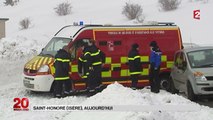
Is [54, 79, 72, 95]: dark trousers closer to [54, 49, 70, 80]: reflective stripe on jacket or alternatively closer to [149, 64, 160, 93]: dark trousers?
[54, 49, 70, 80]: reflective stripe on jacket

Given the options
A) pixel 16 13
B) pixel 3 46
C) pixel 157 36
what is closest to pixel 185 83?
pixel 157 36

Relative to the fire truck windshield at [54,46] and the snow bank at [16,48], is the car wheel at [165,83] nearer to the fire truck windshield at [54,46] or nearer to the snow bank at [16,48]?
the fire truck windshield at [54,46]

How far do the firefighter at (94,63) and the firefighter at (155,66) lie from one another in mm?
1507

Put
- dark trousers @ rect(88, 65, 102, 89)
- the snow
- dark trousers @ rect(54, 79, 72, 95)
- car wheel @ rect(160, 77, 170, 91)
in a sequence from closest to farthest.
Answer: the snow → dark trousers @ rect(54, 79, 72, 95) → dark trousers @ rect(88, 65, 102, 89) → car wheel @ rect(160, 77, 170, 91)

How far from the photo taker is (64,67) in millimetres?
12016

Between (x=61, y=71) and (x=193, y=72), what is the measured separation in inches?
141

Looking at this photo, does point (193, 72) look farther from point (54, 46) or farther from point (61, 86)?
point (54, 46)

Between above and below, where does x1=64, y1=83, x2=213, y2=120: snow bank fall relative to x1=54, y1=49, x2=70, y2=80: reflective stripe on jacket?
below

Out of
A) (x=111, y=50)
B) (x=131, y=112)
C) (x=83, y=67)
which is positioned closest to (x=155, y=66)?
(x=111, y=50)

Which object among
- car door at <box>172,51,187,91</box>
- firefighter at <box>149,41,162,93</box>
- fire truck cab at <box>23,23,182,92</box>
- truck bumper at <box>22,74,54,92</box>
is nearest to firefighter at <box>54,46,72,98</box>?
truck bumper at <box>22,74,54,92</box>

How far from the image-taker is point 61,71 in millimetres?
12078

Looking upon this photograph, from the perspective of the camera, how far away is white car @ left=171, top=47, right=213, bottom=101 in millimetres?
11703

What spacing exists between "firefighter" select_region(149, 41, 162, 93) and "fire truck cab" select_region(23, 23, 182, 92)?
0.55 m

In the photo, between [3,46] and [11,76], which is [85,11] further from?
[11,76]
